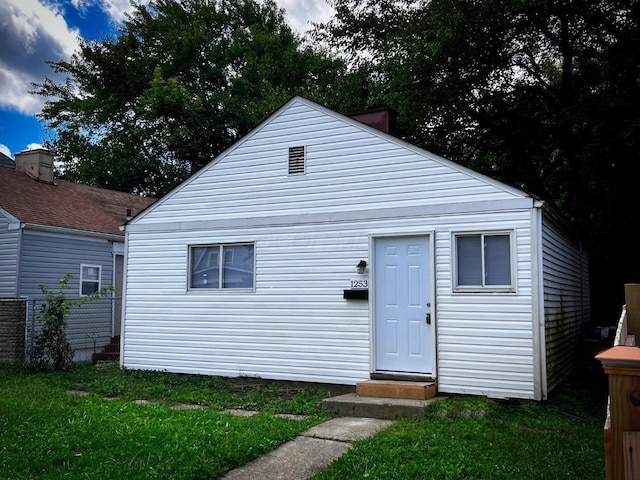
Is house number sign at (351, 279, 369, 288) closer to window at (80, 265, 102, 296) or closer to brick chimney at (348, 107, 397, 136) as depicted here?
brick chimney at (348, 107, 397, 136)

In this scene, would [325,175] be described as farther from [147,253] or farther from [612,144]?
[612,144]

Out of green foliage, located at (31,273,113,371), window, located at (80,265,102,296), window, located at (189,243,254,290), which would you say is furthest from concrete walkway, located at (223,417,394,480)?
window, located at (80,265,102,296)

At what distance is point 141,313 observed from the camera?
11.0 metres

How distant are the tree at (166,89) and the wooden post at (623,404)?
24.4m

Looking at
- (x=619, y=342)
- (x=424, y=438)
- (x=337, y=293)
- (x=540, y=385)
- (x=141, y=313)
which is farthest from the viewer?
(x=141, y=313)

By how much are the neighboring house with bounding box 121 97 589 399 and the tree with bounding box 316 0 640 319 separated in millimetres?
3054

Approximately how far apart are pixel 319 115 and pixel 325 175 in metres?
1.05

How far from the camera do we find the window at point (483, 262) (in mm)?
7965

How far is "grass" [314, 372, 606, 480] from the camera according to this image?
486cm

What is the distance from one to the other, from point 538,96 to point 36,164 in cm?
1505

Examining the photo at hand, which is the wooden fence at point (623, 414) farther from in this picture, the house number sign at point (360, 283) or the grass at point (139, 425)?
the house number sign at point (360, 283)

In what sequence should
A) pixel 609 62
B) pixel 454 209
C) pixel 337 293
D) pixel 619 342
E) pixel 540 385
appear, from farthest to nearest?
pixel 609 62
pixel 337 293
pixel 454 209
pixel 540 385
pixel 619 342

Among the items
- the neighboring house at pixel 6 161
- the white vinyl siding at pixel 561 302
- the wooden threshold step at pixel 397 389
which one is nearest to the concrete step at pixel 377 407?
the wooden threshold step at pixel 397 389

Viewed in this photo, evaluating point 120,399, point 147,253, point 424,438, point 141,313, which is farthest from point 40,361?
point 424,438
